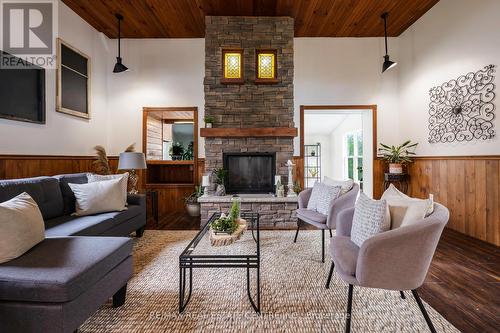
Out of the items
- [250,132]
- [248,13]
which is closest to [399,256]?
[250,132]

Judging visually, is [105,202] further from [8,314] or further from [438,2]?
[438,2]

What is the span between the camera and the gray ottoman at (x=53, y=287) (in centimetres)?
124

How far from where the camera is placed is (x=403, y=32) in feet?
14.9

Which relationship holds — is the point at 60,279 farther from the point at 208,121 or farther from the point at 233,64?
the point at 233,64

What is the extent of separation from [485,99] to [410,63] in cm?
167

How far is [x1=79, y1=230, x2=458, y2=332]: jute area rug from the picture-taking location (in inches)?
61.9

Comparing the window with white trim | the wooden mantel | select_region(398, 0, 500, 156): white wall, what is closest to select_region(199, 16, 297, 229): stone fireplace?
the wooden mantel

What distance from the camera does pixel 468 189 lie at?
3.25 metres

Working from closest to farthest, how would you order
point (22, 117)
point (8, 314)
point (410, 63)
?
point (8, 314), point (22, 117), point (410, 63)

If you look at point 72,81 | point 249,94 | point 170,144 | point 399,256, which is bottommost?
point 399,256

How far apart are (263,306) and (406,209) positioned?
3.91 ft

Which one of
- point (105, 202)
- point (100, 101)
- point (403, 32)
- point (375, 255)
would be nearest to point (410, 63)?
point (403, 32)

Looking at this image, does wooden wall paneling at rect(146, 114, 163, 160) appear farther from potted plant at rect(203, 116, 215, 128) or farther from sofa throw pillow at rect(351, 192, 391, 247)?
sofa throw pillow at rect(351, 192, 391, 247)

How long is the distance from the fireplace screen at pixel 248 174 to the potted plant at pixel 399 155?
220 cm
